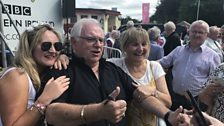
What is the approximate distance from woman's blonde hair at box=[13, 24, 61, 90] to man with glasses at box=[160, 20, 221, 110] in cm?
259

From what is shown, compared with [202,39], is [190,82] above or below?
below

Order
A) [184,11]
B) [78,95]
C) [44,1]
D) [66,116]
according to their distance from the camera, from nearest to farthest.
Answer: [66,116] < [78,95] < [44,1] < [184,11]

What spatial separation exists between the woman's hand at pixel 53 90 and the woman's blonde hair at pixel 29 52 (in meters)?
0.12

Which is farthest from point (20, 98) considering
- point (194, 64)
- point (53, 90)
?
point (194, 64)

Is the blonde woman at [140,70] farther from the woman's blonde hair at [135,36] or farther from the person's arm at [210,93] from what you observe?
the person's arm at [210,93]

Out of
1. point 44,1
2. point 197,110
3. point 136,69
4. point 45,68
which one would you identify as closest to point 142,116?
point 136,69

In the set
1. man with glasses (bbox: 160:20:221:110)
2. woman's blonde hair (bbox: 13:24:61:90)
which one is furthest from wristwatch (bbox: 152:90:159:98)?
man with glasses (bbox: 160:20:221:110)

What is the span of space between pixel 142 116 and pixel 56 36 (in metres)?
0.97

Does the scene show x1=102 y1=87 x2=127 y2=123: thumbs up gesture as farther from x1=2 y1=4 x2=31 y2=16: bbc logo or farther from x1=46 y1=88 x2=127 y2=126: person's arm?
x1=2 y1=4 x2=31 y2=16: bbc logo

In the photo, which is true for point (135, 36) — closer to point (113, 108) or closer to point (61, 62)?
point (61, 62)

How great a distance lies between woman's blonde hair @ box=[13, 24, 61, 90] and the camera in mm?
Answer: 2194

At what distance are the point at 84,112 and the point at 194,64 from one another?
288 cm

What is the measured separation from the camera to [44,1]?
5.22 meters

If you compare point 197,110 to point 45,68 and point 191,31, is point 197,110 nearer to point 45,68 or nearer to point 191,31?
point 45,68
